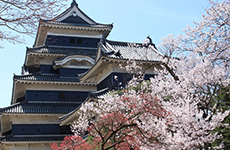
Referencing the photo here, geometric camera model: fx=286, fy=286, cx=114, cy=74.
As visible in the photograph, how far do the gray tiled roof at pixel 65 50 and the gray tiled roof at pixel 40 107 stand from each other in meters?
4.71

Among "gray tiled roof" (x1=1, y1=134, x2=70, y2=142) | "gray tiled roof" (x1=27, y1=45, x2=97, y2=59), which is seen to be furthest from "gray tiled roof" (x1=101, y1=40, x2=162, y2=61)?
"gray tiled roof" (x1=1, y1=134, x2=70, y2=142)

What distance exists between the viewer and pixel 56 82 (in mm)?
25125

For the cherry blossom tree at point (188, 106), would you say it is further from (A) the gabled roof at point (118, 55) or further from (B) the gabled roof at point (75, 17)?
(B) the gabled roof at point (75, 17)

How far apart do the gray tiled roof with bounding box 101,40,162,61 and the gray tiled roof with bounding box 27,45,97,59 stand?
21.5 ft

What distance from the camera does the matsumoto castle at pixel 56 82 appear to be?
23.2 meters

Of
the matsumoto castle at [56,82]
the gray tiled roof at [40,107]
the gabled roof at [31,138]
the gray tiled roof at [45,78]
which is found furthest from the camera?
the gray tiled roof at [45,78]

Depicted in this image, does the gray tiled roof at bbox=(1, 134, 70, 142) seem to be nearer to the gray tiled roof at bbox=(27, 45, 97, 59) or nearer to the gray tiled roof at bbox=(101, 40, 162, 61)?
the gray tiled roof at bbox=(27, 45, 97, 59)

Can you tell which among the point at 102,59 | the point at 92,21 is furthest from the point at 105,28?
the point at 102,59

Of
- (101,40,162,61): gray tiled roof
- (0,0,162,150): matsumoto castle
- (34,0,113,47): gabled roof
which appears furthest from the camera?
(34,0,113,47): gabled roof

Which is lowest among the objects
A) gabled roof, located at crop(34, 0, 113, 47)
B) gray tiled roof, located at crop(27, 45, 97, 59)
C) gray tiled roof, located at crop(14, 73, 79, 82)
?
gray tiled roof, located at crop(14, 73, 79, 82)

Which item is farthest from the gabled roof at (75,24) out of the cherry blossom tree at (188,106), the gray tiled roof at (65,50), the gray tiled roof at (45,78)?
the cherry blossom tree at (188,106)

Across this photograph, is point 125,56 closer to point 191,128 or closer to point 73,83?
point 73,83

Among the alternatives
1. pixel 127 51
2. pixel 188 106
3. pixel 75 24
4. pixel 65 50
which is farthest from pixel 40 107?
pixel 188 106

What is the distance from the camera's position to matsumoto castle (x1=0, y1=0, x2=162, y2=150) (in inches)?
914
